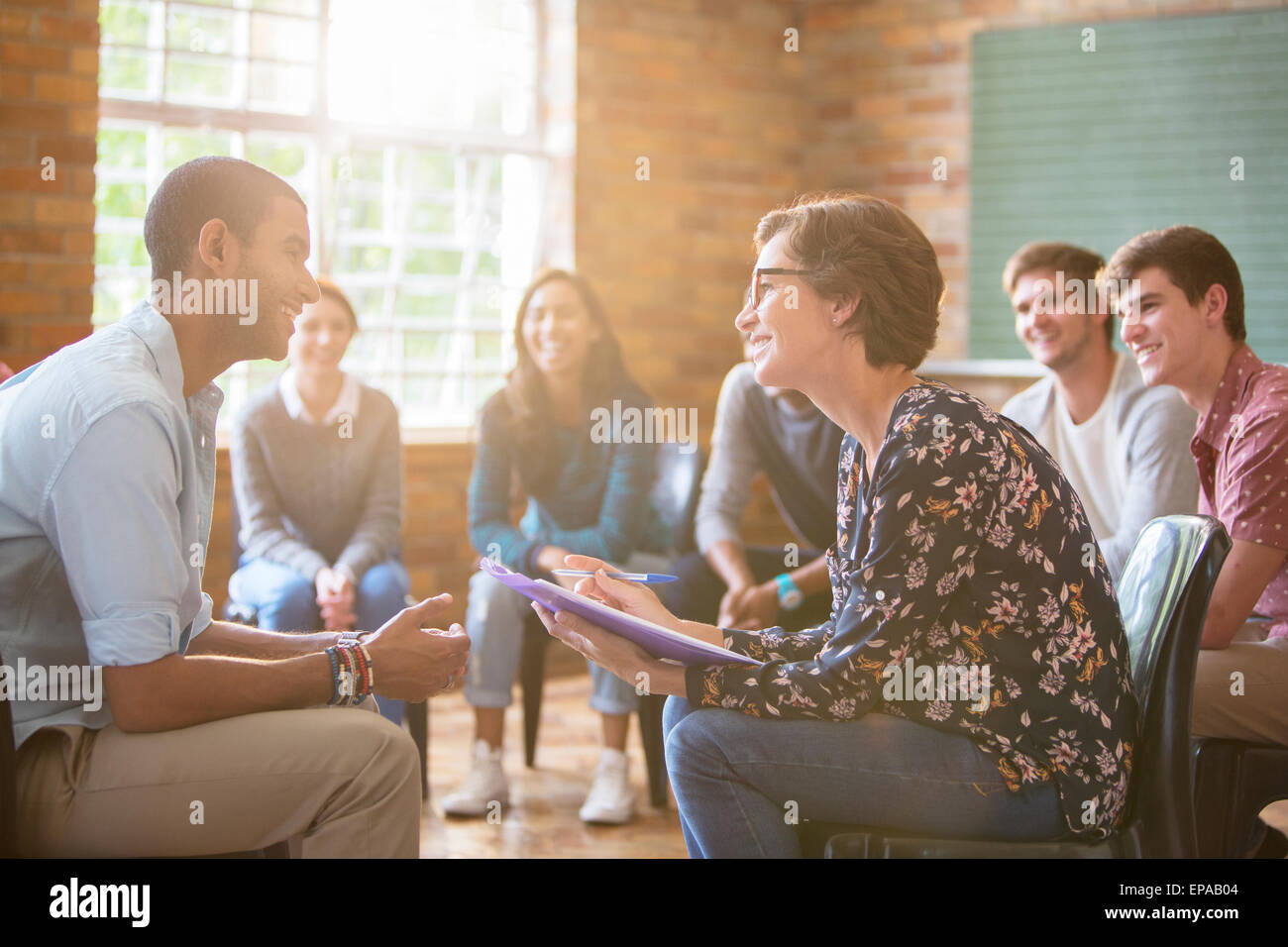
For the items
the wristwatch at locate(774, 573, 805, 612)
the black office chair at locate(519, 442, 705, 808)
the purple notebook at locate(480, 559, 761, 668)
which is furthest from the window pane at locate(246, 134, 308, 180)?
the purple notebook at locate(480, 559, 761, 668)

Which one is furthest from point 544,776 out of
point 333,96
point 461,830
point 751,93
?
point 751,93

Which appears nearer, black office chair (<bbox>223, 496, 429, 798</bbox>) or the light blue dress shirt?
the light blue dress shirt

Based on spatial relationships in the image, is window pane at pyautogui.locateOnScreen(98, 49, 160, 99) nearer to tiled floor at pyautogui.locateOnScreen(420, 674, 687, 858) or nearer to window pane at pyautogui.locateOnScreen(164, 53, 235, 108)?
window pane at pyautogui.locateOnScreen(164, 53, 235, 108)

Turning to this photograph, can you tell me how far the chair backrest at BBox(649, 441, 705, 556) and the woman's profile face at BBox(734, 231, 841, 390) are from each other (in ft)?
5.72

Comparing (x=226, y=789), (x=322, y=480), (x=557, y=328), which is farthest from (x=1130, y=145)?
(x=226, y=789)

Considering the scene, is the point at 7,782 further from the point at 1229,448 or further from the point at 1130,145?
the point at 1130,145

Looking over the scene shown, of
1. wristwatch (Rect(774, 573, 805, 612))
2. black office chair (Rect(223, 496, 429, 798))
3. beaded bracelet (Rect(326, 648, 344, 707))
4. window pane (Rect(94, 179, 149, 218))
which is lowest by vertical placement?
black office chair (Rect(223, 496, 429, 798))

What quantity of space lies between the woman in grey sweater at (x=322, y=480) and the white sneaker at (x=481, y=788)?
1.45 feet

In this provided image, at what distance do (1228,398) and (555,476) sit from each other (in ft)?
5.84

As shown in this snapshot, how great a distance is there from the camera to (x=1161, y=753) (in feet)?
5.02

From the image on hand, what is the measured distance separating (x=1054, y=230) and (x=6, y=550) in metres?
4.19

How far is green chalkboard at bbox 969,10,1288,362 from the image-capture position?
4379mm
